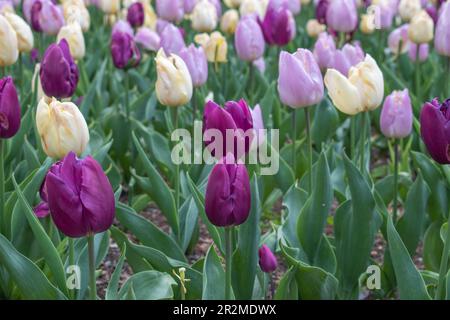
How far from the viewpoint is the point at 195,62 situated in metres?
2.84

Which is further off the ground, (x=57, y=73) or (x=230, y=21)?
(x=230, y=21)

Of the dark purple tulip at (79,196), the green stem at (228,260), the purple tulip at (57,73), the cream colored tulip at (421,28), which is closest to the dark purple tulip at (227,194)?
the green stem at (228,260)

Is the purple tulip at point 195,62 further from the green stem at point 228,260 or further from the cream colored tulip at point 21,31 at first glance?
the green stem at point 228,260

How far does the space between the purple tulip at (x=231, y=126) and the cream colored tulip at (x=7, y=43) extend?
930mm

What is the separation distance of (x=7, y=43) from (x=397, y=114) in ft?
3.88

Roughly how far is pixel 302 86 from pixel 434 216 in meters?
0.77

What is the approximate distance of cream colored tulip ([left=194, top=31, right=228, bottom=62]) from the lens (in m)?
3.55

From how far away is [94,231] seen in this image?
5.28 ft

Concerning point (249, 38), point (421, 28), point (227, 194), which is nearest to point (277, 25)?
point (249, 38)

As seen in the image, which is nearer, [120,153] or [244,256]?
[244,256]

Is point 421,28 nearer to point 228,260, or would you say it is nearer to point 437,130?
point 437,130

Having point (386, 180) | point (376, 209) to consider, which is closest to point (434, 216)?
point (386, 180)

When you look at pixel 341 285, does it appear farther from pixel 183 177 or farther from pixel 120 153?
pixel 120 153

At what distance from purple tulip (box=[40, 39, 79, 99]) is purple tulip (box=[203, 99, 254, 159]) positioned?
60cm
